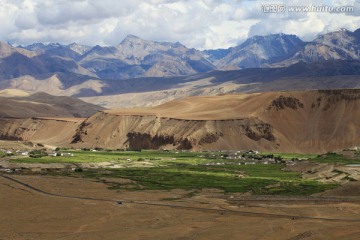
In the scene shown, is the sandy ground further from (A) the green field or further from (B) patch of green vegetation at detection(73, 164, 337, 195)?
(A) the green field

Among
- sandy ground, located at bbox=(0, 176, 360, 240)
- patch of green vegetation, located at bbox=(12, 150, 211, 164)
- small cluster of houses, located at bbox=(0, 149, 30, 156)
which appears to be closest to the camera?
sandy ground, located at bbox=(0, 176, 360, 240)

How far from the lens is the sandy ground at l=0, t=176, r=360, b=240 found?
67312 mm

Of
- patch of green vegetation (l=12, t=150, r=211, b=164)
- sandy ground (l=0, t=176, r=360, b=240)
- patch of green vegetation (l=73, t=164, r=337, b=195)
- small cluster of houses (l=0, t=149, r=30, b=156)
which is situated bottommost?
sandy ground (l=0, t=176, r=360, b=240)

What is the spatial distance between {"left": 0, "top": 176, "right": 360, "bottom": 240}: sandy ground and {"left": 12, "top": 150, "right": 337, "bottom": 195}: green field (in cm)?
1045

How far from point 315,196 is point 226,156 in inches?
3257

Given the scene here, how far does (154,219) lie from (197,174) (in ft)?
168

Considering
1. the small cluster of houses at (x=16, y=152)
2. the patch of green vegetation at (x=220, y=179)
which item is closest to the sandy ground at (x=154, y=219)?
the patch of green vegetation at (x=220, y=179)

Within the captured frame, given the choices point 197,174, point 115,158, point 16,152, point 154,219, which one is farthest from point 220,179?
point 16,152

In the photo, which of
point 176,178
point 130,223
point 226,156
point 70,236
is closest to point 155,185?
point 176,178

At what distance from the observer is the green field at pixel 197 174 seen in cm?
10712

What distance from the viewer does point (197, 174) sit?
12688 cm

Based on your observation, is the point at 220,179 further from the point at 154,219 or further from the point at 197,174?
the point at 154,219

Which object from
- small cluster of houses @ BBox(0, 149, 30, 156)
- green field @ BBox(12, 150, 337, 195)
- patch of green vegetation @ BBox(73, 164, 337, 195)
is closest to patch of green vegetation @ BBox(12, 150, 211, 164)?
green field @ BBox(12, 150, 337, 195)

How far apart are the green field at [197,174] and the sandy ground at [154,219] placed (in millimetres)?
10447
